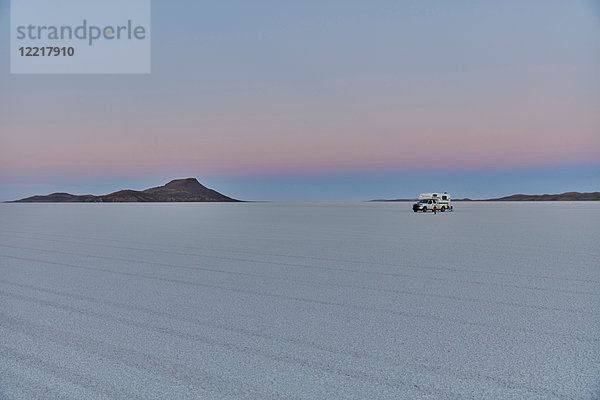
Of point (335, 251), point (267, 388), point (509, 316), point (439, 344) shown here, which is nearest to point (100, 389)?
point (267, 388)

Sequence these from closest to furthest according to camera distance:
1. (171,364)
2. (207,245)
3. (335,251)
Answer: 1. (171,364)
2. (335,251)
3. (207,245)

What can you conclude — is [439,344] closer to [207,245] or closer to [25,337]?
[25,337]

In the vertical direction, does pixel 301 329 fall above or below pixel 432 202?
below

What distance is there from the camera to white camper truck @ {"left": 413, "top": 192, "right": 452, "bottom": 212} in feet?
142

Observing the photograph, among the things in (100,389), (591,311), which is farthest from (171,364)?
(591,311)

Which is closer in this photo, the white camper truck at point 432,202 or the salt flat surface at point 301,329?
the salt flat surface at point 301,329

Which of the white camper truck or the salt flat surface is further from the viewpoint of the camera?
the white camper truck

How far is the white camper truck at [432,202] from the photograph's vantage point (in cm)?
4341

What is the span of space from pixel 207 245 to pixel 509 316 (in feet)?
33.3

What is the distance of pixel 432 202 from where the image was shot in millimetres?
44125

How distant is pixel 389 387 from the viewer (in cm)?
358

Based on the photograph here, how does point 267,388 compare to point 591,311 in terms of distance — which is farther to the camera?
point 591,311

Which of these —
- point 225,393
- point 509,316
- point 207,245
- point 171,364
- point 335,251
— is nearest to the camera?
point 225,393

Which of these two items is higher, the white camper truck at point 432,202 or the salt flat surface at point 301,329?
the white camper truck at point 432,202
